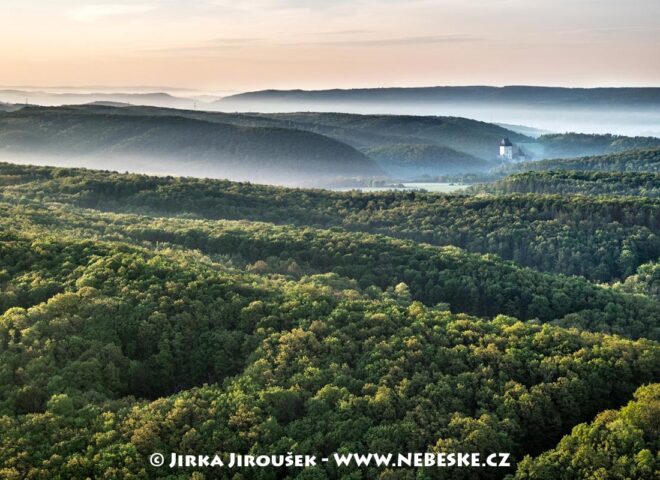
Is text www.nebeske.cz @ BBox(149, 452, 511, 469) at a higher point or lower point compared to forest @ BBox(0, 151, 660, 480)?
lower

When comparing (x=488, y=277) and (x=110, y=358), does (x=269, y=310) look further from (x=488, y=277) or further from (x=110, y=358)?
(x=488, y=277)

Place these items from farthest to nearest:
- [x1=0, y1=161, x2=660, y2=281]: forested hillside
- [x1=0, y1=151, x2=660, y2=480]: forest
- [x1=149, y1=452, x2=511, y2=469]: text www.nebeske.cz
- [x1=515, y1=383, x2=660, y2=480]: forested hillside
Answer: [x1=0, y1=161, x2=660, y2=281]: forested hillside, [x1=0, y1=151, x2=660, y2=480]: forest, [x1=149, y1=452, x2=511, y2=469]: text www.nebeske.cz, [x1=515, y1=383, x2=660, y2=480]: forested hillside

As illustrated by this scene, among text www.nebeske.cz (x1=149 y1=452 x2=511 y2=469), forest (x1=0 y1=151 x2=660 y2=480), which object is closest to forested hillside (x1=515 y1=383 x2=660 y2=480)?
forest (x1=0 y1=151 x2=660 y2=480)

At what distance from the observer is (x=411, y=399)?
43.0 meters

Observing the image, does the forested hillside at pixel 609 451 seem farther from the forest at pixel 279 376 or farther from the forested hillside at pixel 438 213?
the forested hillside at pixel 438 213

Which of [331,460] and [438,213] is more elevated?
[438,213]

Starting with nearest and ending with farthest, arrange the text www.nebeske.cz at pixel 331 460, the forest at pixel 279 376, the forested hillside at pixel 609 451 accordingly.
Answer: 1. the forested hillside at pixel 609 451
2. the text www.nebeske.cz at pixel 331 460
3. the forest at pixel 279 376

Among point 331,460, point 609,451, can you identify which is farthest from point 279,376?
point 609,451

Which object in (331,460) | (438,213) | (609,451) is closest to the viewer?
(609,451)

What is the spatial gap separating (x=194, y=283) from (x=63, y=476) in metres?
24.8

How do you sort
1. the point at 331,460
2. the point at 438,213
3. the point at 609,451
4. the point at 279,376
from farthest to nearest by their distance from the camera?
the point at 438,213 → the point at 279,376 → the point at 331,460 → the point at 609,451

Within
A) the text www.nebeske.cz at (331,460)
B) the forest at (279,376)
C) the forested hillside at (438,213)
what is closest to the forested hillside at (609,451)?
the forest at (279,376)

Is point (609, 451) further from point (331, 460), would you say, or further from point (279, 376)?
point (279, 376)

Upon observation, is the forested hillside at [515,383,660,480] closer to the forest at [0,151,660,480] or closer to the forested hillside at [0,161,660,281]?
the forest at [0,151,660,480]
